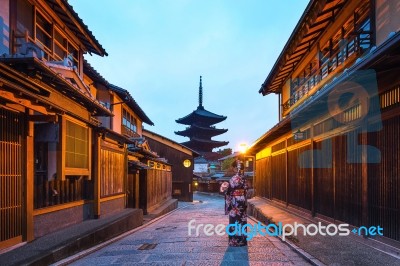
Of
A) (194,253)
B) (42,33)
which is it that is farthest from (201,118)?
(194,253)

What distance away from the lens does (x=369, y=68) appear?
745cm

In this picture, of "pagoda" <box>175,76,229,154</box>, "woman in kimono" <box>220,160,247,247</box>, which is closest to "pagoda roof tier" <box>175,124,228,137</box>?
"pagoda" <box>175,76,229,154</box>

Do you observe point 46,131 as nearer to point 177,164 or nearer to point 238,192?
point 238,192

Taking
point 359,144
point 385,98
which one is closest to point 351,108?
point 359,144

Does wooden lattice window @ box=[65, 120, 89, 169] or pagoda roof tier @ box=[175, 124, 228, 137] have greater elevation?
pagoda roof tier @ box=[175, 124, 228, 137]

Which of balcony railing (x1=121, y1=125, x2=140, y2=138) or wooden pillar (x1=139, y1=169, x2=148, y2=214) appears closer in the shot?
wooden pillar (x1=139, y1=169, x2=148, y2=214)

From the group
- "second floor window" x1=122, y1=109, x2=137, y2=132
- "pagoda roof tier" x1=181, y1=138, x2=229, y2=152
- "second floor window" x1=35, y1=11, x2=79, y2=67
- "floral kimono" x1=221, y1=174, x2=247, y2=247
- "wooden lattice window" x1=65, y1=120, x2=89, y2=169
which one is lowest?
"floral kimono" x1=221, y1=174, x2=247, y2=247

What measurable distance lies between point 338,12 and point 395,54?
309 inches

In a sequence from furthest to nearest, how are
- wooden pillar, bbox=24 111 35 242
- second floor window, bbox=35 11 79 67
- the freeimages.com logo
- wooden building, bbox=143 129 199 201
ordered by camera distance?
wooden building, bbox=143 129 199 201
second floor window, bbox=35 11 79 67
the freeimages.com logo
wooden pillar, bbox=24 111 35 242

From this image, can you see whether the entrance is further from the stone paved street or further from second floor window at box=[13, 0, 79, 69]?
second floor window at box=[13, 0, 79, 69]

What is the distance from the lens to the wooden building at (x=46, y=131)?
814 centimetres

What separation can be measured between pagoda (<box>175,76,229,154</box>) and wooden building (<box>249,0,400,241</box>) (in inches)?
1813

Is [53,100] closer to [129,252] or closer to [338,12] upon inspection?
[129,252]

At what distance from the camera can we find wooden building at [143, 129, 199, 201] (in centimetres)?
4553
